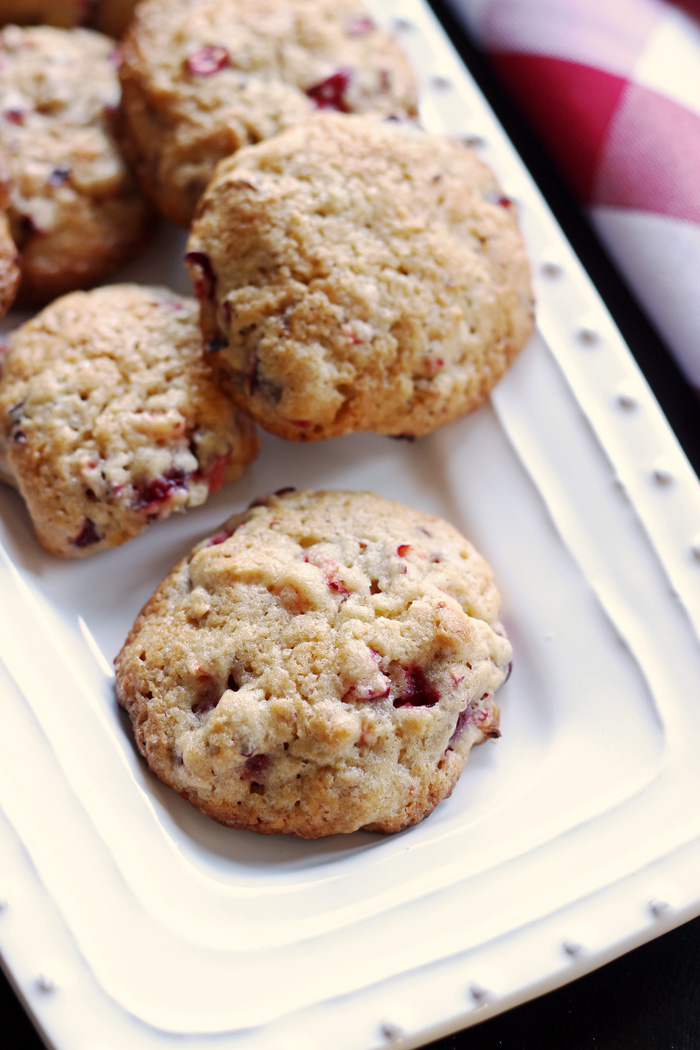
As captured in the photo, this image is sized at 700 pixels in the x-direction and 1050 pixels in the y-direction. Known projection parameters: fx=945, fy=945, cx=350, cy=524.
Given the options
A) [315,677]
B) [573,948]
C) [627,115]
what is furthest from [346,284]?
[573,948]

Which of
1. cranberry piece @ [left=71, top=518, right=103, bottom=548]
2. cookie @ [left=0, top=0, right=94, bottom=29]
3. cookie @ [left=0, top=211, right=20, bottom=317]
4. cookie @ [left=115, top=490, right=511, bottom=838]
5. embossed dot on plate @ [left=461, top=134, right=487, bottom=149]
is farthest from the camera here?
cookie @ [left=0, top=0, right=94, bottom=29]

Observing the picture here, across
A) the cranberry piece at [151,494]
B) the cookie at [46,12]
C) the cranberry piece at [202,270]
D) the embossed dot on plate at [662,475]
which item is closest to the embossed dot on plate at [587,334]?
the embossed dot on plate at [662,475]

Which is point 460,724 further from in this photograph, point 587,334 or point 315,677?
point 587,334

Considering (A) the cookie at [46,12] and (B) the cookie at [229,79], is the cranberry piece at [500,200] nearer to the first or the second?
(B) the cookie at [229,79]

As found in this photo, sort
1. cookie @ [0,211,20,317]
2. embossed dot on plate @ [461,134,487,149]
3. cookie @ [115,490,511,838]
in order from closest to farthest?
cookie @ [115,490,511,838]
cookie @ [0,211,20,317]
embossed dot on plate @ [461,134,487,149]

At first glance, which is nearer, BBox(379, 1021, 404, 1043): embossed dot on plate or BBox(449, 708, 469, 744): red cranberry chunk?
BBox(379, 1021, 404, 1043): embossed dot on plate

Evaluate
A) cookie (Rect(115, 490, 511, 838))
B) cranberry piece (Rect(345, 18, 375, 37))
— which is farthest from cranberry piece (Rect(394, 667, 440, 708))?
cranberry piece (Rect(345, 18, 375, 37))

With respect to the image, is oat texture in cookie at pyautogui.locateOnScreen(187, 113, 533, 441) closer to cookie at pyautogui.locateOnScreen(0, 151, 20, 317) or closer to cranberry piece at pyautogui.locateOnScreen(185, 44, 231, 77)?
cranberry piece at pyautogui.locateOnScreen(185, 44, 231, 77)

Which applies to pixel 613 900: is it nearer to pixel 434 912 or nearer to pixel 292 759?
pixel 434 912
